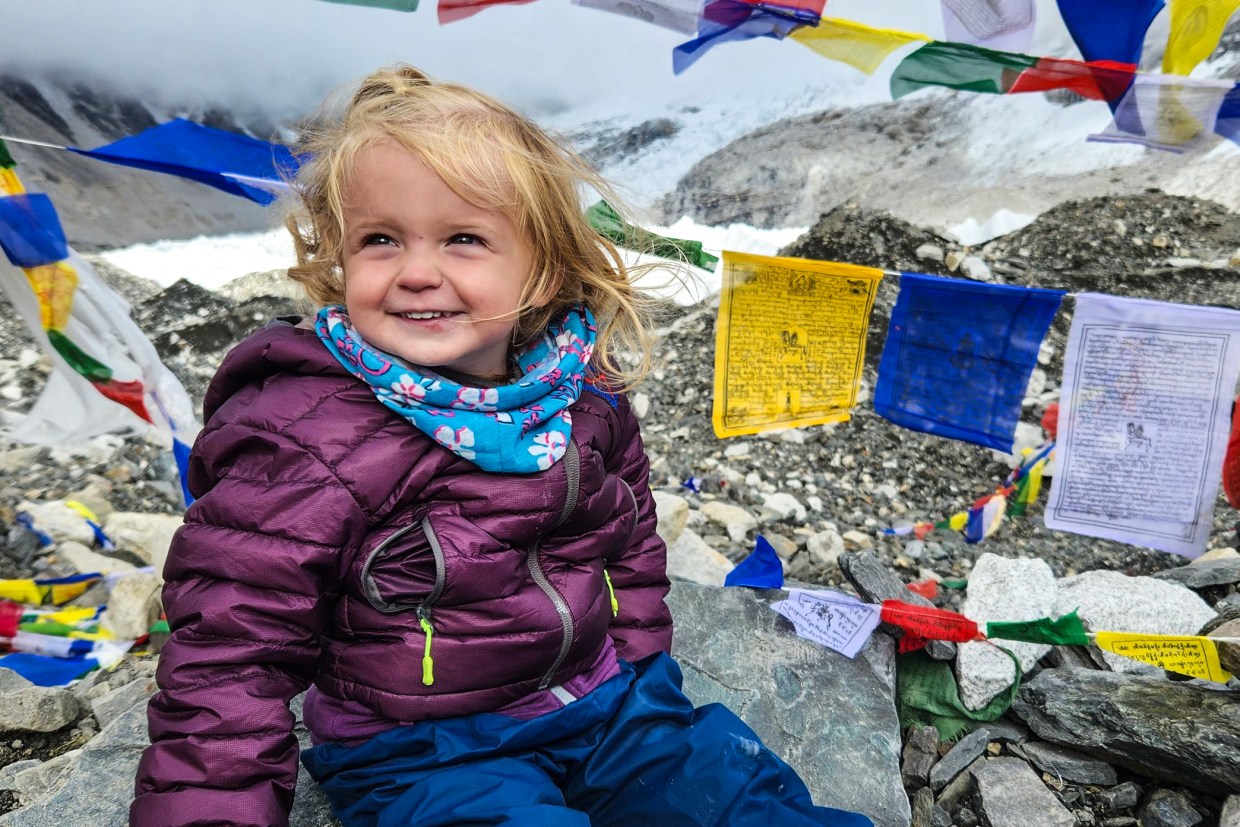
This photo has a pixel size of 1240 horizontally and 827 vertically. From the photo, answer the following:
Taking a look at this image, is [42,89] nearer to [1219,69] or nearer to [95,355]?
[95,355]

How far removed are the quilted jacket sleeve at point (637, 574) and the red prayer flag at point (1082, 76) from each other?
6.11ft

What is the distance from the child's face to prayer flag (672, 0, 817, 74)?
1460 millimetres

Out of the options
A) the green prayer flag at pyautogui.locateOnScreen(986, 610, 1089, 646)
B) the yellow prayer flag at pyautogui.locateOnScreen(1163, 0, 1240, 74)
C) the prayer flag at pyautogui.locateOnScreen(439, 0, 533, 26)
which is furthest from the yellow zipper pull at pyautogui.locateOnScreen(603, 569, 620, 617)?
the yellow prayer flag at pyautogui.locateOnScreen(1163, 0, 1240, 74)

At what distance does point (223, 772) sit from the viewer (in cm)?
139

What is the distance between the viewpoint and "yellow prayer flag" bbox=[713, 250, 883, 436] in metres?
2.96

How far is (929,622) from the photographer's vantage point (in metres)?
2.60

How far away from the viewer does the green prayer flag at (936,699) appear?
102 inches

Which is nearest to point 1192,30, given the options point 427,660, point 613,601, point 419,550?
point 613,601

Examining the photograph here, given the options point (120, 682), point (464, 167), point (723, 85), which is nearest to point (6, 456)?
point (120, 682)

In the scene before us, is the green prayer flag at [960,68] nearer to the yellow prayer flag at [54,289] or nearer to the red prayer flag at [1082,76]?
the red prayer flag at [1082,76]

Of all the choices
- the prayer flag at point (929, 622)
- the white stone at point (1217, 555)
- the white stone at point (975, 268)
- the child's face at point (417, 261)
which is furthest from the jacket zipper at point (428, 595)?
the white stone at point (975, 268)

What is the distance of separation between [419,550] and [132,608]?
195 cm

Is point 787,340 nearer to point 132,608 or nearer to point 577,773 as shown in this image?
point 577,773

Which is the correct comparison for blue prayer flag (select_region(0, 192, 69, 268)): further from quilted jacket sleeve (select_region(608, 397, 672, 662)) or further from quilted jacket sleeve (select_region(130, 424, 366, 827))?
quilted jacket sleeve (select_region(608, 397, 672, 662))
